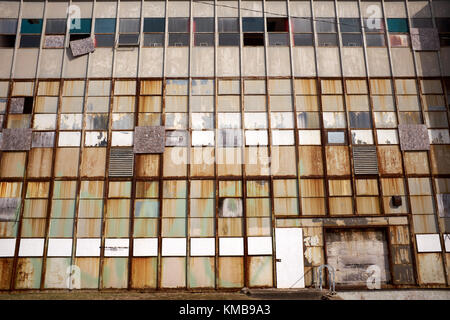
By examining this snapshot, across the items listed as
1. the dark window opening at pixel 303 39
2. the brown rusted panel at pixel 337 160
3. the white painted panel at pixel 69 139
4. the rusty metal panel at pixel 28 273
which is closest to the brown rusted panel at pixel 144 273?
the rusty metal panel at pixel 28 273

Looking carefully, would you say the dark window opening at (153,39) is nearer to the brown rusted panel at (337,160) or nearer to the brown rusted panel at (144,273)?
the brown rusted panel at (337,160)

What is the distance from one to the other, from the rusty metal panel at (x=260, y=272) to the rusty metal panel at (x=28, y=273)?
903 cm

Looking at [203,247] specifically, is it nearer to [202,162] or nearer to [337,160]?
[202,162]

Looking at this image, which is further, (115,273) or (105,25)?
(105,25)

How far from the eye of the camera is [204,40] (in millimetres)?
16969

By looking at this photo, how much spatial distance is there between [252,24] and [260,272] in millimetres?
11858

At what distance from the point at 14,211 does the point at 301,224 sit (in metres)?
12.7

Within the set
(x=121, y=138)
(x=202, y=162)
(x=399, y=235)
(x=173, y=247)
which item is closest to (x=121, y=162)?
(x=121, y=138)

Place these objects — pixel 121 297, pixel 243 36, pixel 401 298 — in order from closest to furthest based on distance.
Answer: pixel 121 297 → pixel 401 298 → pixel 243 36

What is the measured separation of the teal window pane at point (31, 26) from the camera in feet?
56.4

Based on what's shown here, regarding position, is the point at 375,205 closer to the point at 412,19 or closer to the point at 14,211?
the point at 412,19

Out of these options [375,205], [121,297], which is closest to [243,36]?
[375,205]

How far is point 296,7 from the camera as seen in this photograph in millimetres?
17422

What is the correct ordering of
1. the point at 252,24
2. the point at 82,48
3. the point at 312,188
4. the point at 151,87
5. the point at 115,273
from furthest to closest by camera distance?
1. the point at 252,24
2. the point at 82,48
3. the point at 151,87
4. the point at 312,188
5. the point at 115,273
